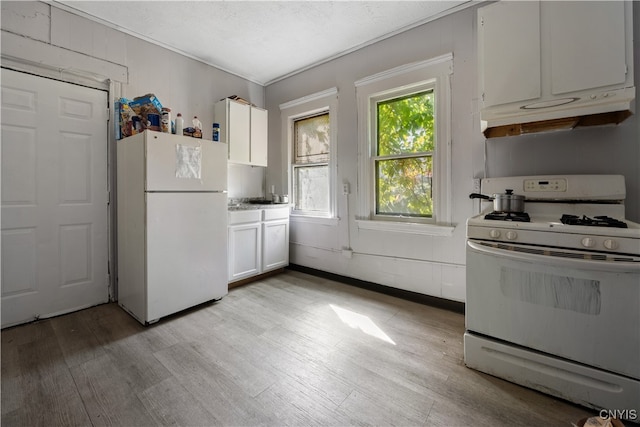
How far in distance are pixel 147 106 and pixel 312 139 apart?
6.05 ft

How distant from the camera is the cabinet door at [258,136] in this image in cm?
350

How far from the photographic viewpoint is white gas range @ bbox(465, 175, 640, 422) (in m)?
1.24

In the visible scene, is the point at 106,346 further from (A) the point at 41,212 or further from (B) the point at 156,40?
(B) the point at 156,40

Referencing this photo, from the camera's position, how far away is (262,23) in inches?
99.8

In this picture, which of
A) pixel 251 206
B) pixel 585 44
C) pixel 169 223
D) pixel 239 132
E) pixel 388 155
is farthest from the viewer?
pixel 239 132

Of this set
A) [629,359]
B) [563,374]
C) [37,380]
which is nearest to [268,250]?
[37,380]

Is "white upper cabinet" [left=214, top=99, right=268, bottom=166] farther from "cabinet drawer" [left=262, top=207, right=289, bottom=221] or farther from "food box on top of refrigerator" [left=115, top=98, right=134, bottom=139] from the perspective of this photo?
"food box on top of refrigerator" [left=115, top=98, right=134, bottom=139]

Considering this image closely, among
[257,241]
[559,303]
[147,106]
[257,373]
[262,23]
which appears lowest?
[257,373]

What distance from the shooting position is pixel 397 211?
9.22 ft

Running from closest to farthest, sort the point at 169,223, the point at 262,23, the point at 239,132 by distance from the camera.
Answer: the point at 169,223 → the point at 262,23 → the point at 239,132

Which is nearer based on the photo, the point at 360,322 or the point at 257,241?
the point at 360,322

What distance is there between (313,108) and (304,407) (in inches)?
120

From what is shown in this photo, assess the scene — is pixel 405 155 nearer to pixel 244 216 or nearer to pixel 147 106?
pixel 244 216

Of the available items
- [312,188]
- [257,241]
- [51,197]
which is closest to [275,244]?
[257,241]
